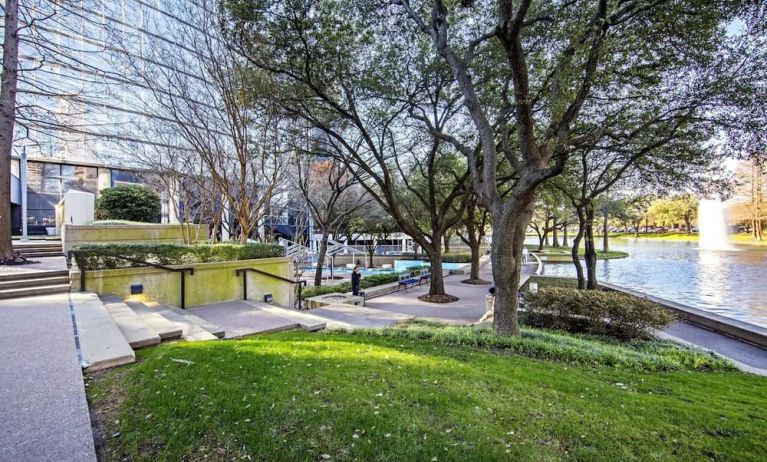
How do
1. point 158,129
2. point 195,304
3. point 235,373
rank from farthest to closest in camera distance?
1. point 158,129
2. point 195,304
3. point 235,373

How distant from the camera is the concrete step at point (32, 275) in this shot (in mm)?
7177

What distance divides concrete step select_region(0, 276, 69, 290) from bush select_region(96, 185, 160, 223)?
9305 millimetres

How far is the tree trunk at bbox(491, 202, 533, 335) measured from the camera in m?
7.02

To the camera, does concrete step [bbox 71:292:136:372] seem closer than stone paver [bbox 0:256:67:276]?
Yes

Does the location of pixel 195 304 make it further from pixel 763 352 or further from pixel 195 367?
pixel 763 352

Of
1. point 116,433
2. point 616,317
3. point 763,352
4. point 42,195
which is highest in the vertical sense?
point 42,195

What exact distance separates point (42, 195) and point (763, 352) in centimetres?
3319

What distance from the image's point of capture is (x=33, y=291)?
6891 millimetres

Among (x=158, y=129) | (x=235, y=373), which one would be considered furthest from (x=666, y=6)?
(x=158, y=129)

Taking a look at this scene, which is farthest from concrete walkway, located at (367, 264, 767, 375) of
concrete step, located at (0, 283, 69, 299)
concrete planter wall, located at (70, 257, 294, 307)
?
concrete step, located at (0, 283, 69, 299)

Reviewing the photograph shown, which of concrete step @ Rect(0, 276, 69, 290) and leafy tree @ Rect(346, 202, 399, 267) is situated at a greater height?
leafy tree @ Rect(346, 202, 399, 267)

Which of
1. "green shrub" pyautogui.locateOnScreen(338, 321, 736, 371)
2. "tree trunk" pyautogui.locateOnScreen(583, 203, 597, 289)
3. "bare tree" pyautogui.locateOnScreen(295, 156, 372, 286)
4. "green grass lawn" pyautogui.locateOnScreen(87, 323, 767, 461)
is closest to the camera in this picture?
"green grass lawn" pyautogui.locateOnScreen(87, 323, 767, 461)

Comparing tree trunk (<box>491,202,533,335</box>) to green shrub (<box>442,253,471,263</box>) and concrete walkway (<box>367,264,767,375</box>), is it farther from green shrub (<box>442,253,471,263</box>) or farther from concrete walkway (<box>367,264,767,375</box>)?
green shrub (<box>442,253,471,263</box>)

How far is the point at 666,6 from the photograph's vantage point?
20.0 ft
